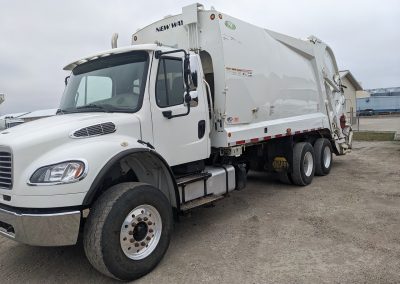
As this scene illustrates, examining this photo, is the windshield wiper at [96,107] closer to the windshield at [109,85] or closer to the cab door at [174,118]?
the windshield at [109,85]

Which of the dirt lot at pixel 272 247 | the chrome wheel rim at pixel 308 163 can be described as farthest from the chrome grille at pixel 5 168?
the chrome wheel rim at pixel 308 163

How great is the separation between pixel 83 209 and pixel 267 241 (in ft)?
8.58

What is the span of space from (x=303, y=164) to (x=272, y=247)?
4.02 meters

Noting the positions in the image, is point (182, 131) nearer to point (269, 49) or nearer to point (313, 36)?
point (269, 49)

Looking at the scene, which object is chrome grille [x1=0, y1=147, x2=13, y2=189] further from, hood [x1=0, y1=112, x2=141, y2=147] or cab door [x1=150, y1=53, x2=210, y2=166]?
cab door [x1=150, y1=53, x2=210, y2=166]

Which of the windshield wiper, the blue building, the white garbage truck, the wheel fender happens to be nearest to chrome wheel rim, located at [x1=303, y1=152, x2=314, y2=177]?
the white garbage truck

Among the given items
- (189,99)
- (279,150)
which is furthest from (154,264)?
(279,150)

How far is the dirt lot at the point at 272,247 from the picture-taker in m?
Answer: 4.14

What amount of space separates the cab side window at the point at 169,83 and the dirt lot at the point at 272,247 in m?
2.03

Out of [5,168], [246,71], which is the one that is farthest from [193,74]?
[5,168]

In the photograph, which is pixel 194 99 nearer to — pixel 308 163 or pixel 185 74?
pixel 185 74

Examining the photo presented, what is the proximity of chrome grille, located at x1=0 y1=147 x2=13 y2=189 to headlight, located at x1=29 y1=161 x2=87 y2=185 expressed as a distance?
0.31 m

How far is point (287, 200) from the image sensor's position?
7301 millimetres

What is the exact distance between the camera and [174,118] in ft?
16.4
